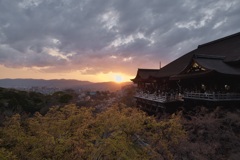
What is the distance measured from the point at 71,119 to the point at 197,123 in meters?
8.06

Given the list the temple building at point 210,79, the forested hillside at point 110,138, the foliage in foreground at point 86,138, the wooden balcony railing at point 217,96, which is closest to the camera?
the foliage in foreground at point 86,138

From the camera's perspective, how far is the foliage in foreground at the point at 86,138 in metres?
6.51

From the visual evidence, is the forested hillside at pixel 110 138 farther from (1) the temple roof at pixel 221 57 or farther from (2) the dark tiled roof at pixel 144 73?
(2) the dark tiled roof at pixel 144 73

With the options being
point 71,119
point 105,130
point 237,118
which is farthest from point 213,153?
point 71,119

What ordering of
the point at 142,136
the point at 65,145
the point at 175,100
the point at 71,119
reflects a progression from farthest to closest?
1. the point at 175,100
2. the point at 142,136
3. the point at 71,119
4. the point at 65,145

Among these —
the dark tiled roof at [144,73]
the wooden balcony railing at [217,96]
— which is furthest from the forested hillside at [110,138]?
the dark tiled roof at [144,73]

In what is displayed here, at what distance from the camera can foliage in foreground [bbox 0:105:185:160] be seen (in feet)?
21.4

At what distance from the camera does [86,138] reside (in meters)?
7.75

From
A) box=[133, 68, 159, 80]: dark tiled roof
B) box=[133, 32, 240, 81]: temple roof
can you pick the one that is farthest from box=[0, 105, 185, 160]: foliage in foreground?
box=[133, 68, 159, 80]: dark tiled roof

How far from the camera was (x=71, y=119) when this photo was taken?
8297mm

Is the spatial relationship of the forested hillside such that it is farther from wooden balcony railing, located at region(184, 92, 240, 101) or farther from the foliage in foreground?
wooden balcony railing, located at region(184, 92, 240, 101)

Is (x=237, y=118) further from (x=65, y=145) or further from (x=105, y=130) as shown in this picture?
(x=65, y=145)

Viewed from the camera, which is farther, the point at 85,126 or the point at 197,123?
the point at 197,123

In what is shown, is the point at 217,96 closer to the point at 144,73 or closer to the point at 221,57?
the point at 221,57
